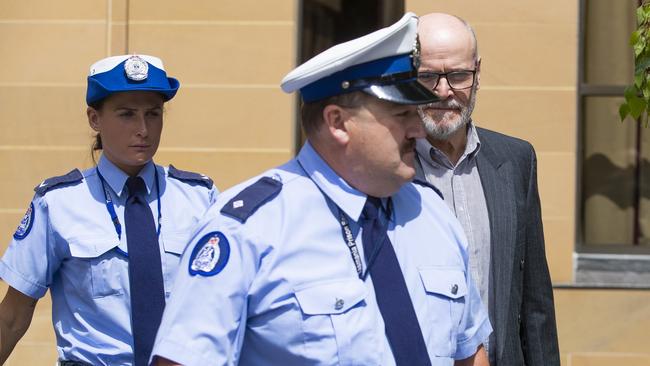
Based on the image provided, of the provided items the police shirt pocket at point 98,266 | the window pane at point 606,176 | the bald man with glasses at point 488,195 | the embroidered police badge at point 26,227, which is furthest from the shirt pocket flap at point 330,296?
the window pane at point 606,176

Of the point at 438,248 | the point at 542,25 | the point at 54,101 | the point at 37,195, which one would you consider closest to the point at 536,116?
the point at 542,25

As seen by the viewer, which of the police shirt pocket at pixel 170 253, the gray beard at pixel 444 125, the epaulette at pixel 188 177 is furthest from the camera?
the epaulette at pixel 188 177

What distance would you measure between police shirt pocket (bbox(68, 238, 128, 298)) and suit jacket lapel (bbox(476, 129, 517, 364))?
1.27 metres

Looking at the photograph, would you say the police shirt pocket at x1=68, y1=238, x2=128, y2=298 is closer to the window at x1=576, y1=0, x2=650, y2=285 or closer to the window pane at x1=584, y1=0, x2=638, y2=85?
the window at x1=576, y1=0, x2=650, y2=285

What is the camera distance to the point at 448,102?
151 inches

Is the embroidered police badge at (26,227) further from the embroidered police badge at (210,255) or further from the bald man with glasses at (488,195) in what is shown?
the embroidered police badge at (210,255)

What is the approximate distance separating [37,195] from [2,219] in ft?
9.40

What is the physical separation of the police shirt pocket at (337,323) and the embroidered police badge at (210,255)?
186 mm

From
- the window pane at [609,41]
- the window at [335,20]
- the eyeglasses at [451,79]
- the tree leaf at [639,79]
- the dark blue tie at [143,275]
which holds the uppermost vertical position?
the window at [335,20]

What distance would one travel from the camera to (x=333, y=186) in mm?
2812

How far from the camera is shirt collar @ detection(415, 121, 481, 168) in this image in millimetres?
3898

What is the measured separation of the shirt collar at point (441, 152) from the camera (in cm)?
390

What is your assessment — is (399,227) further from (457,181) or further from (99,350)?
(99,350)

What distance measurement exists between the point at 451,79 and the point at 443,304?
1158mm
